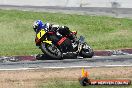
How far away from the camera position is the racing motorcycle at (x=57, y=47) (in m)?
19.9

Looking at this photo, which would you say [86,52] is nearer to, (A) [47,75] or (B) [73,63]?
(B) [73,63]

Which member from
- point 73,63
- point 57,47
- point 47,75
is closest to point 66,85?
point 47,75

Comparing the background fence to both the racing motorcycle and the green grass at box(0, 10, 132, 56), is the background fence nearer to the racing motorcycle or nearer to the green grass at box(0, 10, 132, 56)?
the green grass at box(0, 10, 132, 56)

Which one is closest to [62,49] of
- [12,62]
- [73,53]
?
[73,53]

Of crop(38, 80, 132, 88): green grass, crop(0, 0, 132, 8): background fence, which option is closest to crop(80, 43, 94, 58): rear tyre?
crop(38, 80, 132, 88): green grass

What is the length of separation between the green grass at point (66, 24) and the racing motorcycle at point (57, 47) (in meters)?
1.65

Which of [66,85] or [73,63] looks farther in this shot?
[73,63]

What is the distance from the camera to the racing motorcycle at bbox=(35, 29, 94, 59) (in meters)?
19.9

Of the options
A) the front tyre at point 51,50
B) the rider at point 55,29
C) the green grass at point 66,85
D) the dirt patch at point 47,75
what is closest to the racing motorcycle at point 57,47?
the front tyre at point 51,50

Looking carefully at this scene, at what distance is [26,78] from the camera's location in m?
17.5

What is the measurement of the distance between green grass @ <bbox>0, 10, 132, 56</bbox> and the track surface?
1901mm

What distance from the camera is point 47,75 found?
17875 mm

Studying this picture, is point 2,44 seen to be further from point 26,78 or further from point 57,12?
point 57,12

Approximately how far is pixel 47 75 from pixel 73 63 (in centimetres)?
203
